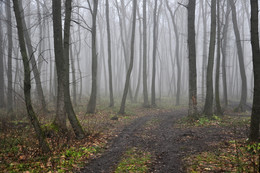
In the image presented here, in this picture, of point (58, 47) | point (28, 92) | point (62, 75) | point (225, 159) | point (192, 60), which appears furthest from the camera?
point (192, 60)

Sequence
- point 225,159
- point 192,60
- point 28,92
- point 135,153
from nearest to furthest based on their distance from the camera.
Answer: point 225,159 < point 28,92 < point 135,153 < point 192,60

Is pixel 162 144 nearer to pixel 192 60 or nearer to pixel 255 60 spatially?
pixel 255 60

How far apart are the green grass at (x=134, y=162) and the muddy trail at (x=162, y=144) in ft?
0.53

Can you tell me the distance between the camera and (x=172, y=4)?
27.4 metres

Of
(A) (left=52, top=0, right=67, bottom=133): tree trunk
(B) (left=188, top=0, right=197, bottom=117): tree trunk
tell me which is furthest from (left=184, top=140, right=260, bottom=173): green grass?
(A) (left=52, top=0, right=67, bottom=133): tree trunk

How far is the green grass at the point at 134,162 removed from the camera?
5.06 m

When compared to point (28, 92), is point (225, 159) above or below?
below

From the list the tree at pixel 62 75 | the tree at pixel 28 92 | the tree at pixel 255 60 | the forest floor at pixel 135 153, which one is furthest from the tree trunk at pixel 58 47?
the tree at pixel 255 60

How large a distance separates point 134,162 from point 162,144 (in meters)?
2.01

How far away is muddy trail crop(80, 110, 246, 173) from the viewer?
210 inches

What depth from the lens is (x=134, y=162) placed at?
18.2 ft

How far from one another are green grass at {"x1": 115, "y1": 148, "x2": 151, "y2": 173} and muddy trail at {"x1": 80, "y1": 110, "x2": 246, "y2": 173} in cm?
16

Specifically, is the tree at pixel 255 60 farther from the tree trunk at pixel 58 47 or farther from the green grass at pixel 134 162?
the tree trunk at pixel 58 47

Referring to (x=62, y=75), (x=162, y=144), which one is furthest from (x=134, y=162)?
(x=62, y=75)
